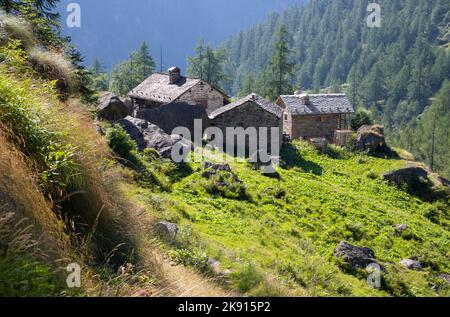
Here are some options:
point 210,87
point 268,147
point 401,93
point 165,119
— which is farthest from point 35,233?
point 401,93

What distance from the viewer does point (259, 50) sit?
648 ft

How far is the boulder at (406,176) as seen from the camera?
33469mm

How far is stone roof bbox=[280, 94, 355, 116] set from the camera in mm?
46500

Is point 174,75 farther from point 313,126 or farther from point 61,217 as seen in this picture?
point 61,217

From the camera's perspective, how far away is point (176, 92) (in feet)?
141

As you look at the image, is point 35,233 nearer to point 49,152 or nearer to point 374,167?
point 49,152

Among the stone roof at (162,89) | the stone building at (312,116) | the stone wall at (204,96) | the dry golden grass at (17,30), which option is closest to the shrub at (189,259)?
the dry golden grass at (17,30)

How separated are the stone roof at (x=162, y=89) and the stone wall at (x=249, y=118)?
25.6 feet

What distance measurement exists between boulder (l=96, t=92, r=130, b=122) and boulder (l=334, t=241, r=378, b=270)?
14796mm

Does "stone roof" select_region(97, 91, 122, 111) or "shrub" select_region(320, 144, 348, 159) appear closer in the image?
"stone roof" select_region(97, 91, 122, 111)

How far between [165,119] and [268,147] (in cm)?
829

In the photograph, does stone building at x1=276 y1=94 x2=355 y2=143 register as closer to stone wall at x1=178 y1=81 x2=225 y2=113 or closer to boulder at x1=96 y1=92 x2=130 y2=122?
stone wall at x1=178 y1=81 x2=225 y2=113

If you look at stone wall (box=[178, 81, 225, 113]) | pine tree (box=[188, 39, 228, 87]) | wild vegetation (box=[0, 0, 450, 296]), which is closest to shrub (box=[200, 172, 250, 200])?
wild vegetation (box=[0, 0, 450, 296])

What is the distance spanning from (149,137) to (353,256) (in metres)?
13.0
